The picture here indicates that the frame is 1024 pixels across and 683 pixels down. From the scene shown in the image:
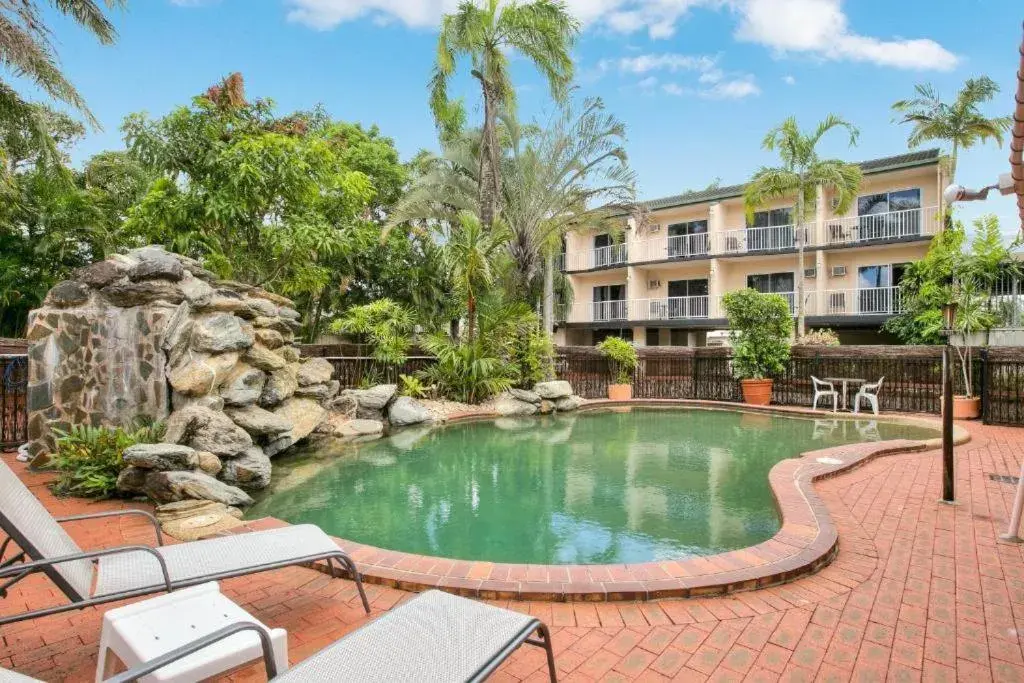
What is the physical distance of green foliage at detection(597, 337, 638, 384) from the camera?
14.3 m

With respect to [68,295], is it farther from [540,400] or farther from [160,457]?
[540,400]

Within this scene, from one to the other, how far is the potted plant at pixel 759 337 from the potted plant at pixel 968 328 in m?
3.29

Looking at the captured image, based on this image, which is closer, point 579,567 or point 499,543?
point 579,567

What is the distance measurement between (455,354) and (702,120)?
57.5ft

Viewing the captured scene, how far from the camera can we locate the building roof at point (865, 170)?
59.0 feet

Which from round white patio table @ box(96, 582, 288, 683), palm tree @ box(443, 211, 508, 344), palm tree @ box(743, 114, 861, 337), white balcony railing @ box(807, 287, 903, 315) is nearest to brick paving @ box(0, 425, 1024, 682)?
round white patio table @ box(96, 582, 288, 683)

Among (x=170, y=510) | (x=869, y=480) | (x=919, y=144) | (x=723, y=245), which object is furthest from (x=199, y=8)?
(x=919, y=144)

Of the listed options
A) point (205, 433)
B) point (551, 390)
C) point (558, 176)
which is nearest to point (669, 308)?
point (558, 176)

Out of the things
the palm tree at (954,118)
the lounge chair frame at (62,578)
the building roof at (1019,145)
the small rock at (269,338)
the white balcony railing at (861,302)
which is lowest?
the lounge chair frame at (62,578)

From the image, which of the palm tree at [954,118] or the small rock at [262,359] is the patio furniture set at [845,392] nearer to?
the palm tree at [954,118]

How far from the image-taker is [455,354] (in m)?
12.5

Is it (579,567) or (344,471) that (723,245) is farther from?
(579,567)

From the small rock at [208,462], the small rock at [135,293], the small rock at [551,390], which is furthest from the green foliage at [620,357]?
the small rock at [208,462]

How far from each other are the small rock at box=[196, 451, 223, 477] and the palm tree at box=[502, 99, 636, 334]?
33.9 ft
